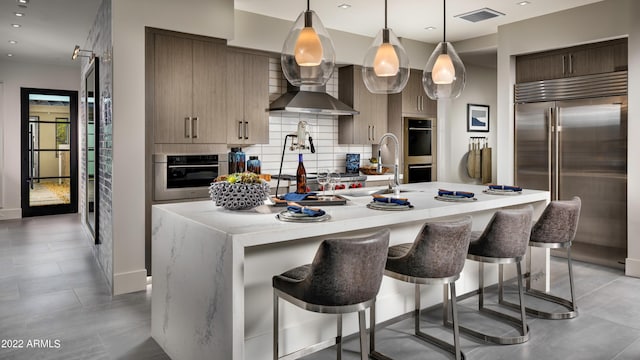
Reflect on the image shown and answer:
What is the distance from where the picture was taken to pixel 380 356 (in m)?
2.67

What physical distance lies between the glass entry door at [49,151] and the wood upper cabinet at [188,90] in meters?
5.40

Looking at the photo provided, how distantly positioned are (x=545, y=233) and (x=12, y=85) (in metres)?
8.58

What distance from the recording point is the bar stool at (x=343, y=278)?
197 centimetres

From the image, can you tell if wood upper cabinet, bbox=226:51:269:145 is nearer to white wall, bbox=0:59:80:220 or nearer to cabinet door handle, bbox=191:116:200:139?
cabinet door handle, bbox=191:116:200:139

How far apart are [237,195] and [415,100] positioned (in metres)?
4.48

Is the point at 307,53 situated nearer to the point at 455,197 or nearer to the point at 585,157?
the point at 455,197

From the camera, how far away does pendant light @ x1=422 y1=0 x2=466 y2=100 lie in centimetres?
329

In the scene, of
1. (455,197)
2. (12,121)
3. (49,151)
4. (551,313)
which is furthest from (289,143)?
(12,121)

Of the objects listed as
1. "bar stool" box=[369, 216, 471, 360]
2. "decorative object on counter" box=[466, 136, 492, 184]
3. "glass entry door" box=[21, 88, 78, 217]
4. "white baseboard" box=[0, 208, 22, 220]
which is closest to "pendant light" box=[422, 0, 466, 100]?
"bar stool" box=[369, 216, 471, 360]

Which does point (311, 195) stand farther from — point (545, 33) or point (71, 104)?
point (71, 104)

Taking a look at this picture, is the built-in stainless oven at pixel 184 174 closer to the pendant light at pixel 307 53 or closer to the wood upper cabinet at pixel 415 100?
the pendant light at pixel 307 53

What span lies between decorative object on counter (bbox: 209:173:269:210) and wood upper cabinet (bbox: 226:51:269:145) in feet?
7.29

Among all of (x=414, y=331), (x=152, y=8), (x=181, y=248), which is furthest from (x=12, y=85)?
(x=414, y=331)

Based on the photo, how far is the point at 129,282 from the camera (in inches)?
155
